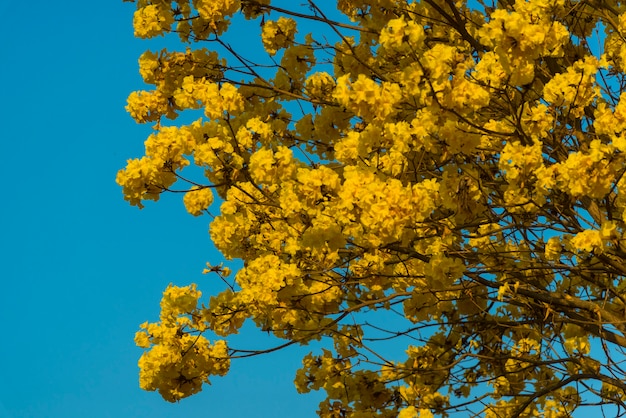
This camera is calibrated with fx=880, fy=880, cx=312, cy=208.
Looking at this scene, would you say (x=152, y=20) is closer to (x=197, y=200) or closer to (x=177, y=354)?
(x=197, y=200)

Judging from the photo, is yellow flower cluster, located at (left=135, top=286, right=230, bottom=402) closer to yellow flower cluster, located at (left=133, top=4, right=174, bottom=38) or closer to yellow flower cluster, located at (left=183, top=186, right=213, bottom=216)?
yellow flower cluster, located at (left=183, top=186, right=213, bottom=216)

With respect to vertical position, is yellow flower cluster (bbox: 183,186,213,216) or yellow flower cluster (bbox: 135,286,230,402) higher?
yellow flower cluster (bbox: 183,186,213,216)

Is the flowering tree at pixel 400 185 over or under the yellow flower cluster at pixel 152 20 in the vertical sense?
under

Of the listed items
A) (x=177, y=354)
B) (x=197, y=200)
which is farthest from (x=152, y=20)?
(x=177, y=354)

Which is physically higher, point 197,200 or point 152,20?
point 152,20

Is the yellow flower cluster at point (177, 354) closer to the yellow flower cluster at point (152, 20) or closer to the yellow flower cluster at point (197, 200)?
the yellow flower cluster at point (197, 200)

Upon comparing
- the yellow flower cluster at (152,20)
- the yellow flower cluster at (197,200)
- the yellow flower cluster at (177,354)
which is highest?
the yellow flower cluster at (152,20)

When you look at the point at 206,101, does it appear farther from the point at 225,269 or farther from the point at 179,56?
the point at 225,269

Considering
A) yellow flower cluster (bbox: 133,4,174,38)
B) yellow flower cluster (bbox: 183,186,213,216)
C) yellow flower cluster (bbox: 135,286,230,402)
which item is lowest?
yellow flower cluster (bbox: 135,286,230,402)

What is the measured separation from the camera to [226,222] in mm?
7383

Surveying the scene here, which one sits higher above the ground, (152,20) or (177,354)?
(152,20)

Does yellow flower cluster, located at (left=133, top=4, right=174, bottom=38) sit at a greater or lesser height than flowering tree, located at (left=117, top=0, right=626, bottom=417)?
greater

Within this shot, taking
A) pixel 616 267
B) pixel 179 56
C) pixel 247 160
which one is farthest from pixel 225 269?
pixel 616 267

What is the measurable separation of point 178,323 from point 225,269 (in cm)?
60
